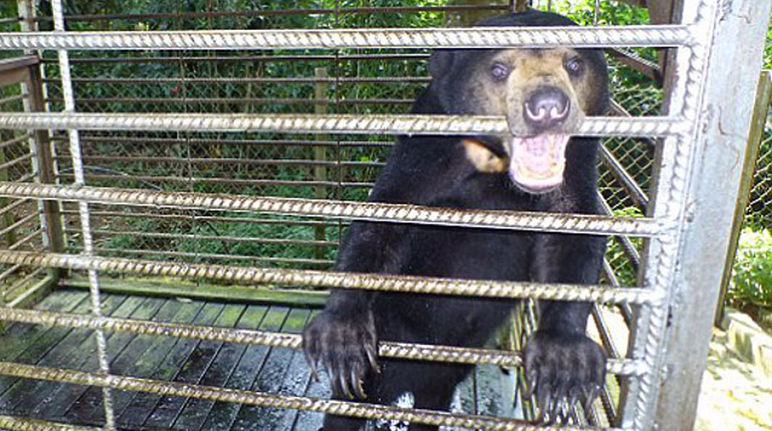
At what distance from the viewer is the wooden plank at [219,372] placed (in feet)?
10.2

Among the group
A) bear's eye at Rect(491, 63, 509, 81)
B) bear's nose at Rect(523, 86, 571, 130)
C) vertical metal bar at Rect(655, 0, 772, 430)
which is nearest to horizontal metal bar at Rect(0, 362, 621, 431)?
vertical metal bar at Rect(655, 0, 772, 430)

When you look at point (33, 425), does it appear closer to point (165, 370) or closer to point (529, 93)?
point (529, 93)

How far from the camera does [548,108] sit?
5.32ft

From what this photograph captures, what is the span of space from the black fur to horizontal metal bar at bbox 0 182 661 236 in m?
0.51

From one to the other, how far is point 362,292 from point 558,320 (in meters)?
0.58

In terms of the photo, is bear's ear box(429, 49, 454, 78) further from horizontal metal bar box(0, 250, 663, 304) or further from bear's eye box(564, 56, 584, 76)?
horizontal metal bar box(0, 250, 663, 304)

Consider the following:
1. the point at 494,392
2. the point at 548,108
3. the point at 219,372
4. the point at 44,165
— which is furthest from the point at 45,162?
the point at 548,108

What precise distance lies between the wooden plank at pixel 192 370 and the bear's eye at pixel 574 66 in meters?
2.35

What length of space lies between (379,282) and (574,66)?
1186 millimetres

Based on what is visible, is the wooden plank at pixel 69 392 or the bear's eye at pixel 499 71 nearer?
the bear's eye at pixel 499 71

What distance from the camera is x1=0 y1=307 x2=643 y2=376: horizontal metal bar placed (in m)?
1.43

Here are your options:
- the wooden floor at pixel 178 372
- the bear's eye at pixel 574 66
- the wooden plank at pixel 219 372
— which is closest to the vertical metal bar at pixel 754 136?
the wooden floor at pixel 178 372

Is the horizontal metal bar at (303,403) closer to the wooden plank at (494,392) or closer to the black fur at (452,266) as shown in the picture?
the black fur at (452,266)

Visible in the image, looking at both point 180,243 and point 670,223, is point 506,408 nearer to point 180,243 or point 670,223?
point 670,223
